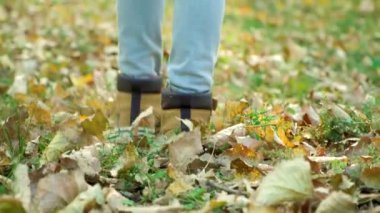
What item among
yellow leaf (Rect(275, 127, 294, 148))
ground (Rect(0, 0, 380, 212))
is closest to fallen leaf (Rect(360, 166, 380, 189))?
ground (Rect(0, 0, 380, 212))

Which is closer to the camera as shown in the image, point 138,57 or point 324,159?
point 324,159

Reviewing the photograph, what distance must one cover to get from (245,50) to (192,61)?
246 centimetres

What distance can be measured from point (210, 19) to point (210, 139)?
1.08 feet

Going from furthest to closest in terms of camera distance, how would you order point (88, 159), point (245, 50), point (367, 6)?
point (367, 6) → point (245, 50) → point (88, 159)

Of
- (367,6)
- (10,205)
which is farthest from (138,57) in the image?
(367,6)

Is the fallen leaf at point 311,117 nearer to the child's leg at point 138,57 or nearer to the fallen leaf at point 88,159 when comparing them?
the child's leg at point 138,57

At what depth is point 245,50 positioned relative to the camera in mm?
4602

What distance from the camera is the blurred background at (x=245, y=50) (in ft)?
11.6

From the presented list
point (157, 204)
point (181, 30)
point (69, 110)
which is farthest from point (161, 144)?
point (69, 110)

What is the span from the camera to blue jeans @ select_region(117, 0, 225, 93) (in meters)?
2.14

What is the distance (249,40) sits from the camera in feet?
16.1

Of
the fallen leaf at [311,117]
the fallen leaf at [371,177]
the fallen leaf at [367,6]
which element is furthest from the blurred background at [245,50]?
the fallen leaf at [371,177]

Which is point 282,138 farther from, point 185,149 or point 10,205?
point 10,205

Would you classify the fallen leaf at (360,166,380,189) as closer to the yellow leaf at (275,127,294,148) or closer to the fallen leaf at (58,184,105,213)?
the yellow leaf at (275,127,294,148)
